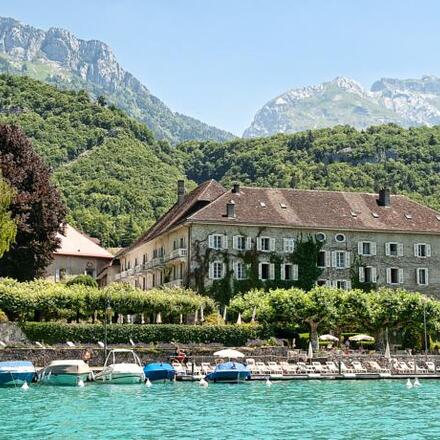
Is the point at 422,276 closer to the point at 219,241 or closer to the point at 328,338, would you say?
the point at 328,338

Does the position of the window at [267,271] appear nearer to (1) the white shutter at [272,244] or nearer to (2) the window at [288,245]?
(1) the white shutter at [272,244]

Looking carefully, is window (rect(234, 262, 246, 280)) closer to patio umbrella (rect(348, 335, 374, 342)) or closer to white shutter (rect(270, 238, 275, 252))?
white shutter (rect(270, 238, 275, 252))

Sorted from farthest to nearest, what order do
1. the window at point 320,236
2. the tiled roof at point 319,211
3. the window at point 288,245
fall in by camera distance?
the window at point 320,236 < the window at point 288,245 < the tiled roof at point 319,211

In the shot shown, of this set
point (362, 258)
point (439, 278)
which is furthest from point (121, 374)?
point (439, 278)

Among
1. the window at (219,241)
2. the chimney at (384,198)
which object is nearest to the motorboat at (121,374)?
the window at (219,241)

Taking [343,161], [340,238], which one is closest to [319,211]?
[340,238]

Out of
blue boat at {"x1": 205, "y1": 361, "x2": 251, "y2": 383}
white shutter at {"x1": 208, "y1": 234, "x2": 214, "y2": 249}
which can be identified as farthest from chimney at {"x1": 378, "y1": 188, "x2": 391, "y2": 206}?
blue boat at {"x1": 205, "y1": 361, "x2": 251, "y2": 383}

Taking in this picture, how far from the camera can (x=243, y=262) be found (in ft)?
247

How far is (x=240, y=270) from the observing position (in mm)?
75250

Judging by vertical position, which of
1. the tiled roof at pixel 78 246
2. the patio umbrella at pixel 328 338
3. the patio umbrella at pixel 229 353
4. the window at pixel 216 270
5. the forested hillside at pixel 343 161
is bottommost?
the patio umbrella at pixel 229 353

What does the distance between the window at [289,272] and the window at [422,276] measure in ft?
39.1

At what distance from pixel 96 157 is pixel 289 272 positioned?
7231 centimetres

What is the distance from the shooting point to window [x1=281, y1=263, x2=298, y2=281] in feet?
251

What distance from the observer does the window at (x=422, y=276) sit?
80000mm
